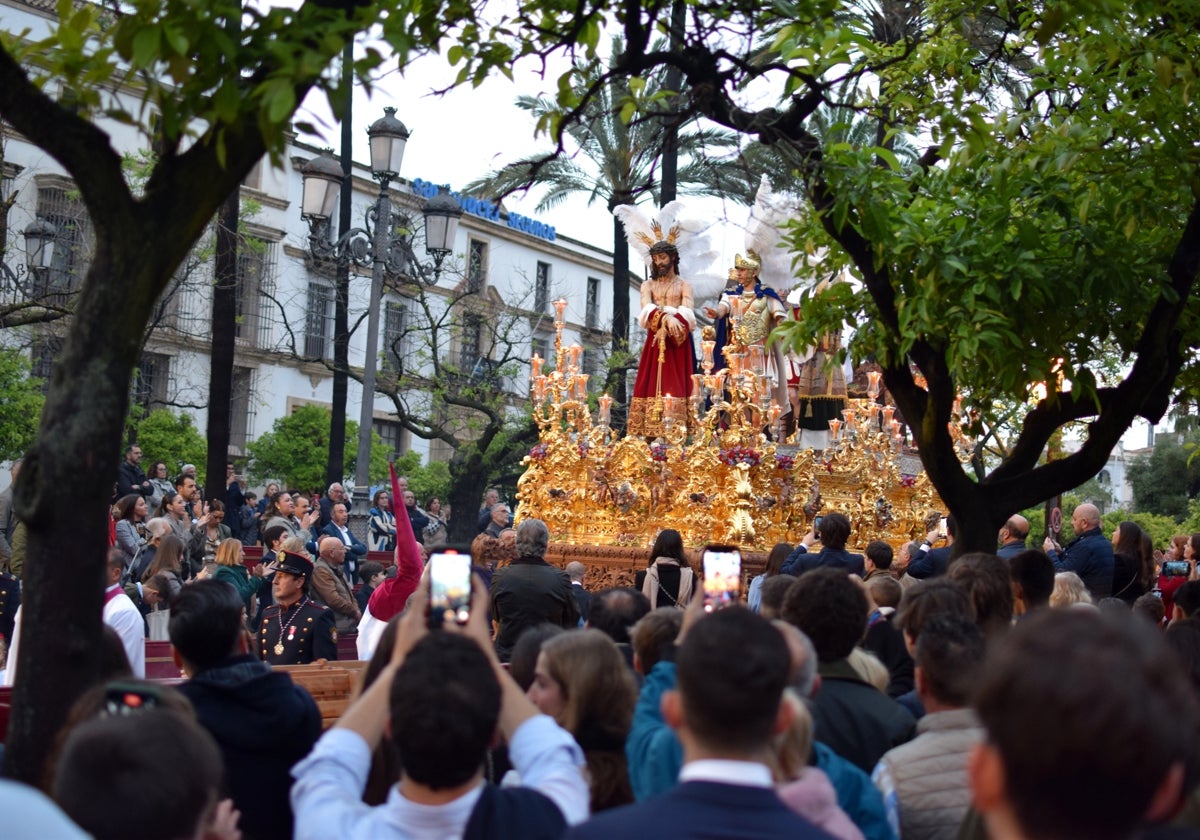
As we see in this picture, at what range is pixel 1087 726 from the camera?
2223mm

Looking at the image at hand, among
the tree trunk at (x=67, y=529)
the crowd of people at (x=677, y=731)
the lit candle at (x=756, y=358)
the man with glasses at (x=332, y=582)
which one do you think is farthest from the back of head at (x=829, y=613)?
the lit candle at (x=756, y=358)

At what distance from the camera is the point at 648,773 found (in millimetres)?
3969

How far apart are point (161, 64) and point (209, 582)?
170 centimetres

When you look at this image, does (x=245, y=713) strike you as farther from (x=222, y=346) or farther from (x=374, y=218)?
(x=222, y=346)

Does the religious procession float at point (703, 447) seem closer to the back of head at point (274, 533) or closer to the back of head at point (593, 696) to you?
the back of head at point (274, 533)

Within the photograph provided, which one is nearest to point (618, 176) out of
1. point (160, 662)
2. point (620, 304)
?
point (620, 304)

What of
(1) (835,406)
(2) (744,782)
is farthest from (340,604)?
(1) (835,406)

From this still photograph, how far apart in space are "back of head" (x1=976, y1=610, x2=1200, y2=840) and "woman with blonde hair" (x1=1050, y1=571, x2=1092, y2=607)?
569 centimetres

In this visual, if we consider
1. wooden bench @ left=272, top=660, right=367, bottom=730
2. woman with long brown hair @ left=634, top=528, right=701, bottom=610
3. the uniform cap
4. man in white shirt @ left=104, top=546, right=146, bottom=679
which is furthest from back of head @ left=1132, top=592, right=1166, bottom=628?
man in white shirt @ left=104, top=546, right=146, bottom=679

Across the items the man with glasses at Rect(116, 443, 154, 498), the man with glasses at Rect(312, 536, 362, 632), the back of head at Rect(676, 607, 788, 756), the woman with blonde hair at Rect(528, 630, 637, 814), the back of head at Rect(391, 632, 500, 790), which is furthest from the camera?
the man with glasses at Rect(116, 443, 154, 498)

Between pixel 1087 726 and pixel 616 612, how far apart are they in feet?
13.9

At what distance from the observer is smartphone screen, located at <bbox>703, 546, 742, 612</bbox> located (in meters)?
4.75

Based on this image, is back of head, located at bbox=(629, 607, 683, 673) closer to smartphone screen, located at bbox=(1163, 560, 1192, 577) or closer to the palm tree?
smartphone screen, located at bbox=(1163, 560, 1192, 577)

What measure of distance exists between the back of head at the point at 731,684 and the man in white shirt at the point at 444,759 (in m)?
0.54
